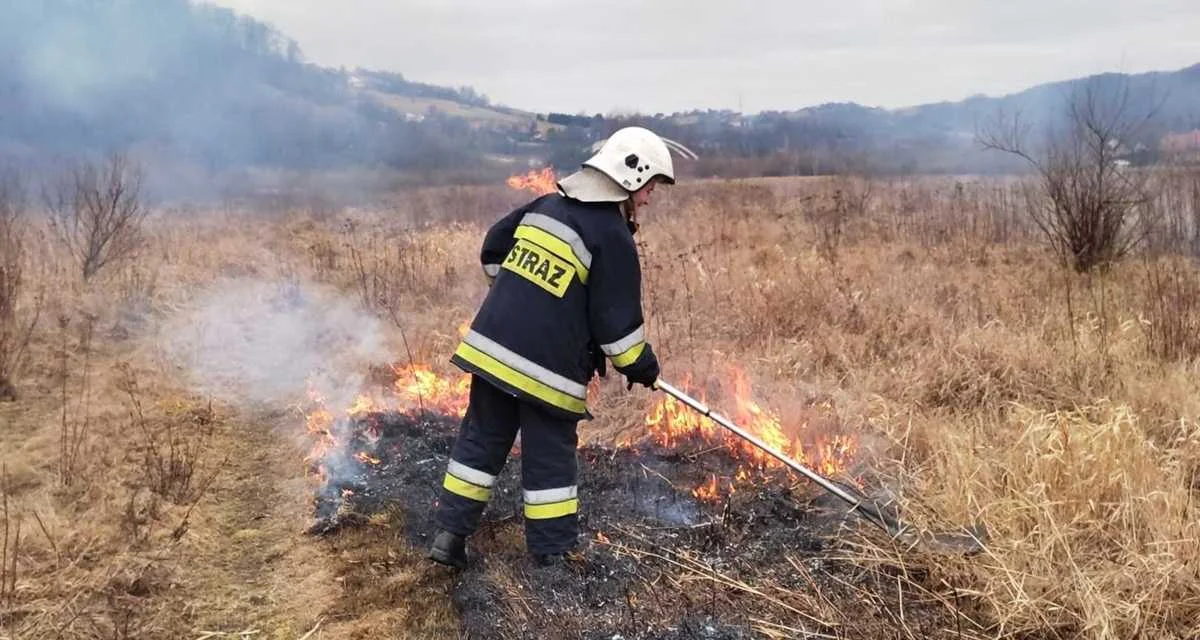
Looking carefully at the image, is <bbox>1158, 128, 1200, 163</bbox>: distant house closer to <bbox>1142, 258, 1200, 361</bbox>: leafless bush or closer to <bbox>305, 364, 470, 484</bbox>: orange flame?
<bbox>1142, 258, 1200, 361</bbox>: leafless bush

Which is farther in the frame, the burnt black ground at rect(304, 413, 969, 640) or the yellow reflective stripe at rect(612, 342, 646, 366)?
the yellow reflective stripe at rect(612, 342, 646, 366)

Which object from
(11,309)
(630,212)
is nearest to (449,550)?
(630,212)

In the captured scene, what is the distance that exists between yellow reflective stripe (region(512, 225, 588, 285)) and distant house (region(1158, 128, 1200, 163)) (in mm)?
9217

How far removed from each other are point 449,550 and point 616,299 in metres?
1.45

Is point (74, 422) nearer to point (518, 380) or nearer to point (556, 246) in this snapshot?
point (518, 380)

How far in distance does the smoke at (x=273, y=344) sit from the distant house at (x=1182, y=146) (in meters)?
9.77

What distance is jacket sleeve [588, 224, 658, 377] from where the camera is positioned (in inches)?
138

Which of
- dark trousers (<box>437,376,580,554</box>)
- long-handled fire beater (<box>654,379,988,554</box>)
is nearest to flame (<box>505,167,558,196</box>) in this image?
dark trousers (<box>437,376,580,554</box>)

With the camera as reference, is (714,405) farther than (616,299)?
Yes

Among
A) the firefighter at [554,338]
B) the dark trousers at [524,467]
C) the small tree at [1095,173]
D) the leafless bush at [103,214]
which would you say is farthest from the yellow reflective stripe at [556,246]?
the leafless bush at [103,214]

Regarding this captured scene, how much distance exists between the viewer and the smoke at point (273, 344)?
6691mm

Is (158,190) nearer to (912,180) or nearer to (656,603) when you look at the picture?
(656,603)

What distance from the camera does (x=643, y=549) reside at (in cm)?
378

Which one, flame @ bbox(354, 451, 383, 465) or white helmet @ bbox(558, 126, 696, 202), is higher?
white helmet @ bbox(558, 126, 696, 202)
